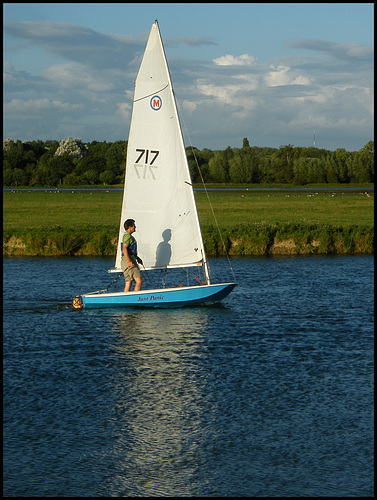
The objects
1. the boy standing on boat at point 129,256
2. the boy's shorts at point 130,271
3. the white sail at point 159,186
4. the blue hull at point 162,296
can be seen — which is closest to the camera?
the blue hull at point 162,296

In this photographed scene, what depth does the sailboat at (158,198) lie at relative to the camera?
3344cm

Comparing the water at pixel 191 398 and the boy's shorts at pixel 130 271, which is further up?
the boy's shorts at pixel 130 271

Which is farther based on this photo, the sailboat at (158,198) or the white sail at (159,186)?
the white sail at (159,186)

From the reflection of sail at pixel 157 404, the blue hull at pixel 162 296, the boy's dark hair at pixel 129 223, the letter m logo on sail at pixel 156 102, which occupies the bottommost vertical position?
the reflection of sail at pixel 157 404

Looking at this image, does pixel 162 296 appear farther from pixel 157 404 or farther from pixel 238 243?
pixel 238 243

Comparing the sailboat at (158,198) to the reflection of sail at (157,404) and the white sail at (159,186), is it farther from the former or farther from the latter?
the reflection of sail at (157,404)

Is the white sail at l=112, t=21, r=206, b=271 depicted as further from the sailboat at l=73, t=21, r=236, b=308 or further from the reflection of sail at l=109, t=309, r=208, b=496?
the reflection of sail at l=109, t=309, r=208, b=496

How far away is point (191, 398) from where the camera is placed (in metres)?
21.5

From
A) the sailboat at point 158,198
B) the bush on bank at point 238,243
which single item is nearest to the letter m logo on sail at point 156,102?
the sailboat at point 158,198

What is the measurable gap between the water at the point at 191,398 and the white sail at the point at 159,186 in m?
3.04

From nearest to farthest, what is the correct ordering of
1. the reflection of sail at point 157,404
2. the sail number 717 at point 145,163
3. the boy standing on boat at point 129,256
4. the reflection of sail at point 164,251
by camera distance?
the reflection of sail at point 157,404, the boy standing on boat at point 129,256, the sail number 717 at point 145,163, the reflection of sail at point 164,251

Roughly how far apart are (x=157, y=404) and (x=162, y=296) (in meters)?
13.0

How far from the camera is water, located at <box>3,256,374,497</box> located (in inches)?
638

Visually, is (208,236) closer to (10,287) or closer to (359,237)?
(359,237)
